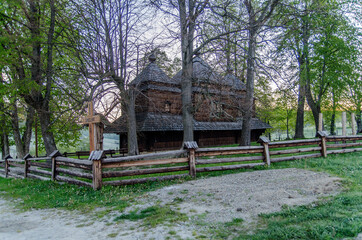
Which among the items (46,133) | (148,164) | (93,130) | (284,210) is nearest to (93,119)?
(93,130)

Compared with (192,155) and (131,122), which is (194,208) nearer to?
(192,155)

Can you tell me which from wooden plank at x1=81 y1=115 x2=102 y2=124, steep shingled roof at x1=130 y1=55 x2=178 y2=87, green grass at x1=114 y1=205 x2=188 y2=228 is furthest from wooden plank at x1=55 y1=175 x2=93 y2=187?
steep shingled roof at x1=130 y1=55 x2=178 y2=87

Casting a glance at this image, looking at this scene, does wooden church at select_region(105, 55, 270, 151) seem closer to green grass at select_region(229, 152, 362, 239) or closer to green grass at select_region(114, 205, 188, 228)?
green grass at select_region(114, 205, 188, 228)

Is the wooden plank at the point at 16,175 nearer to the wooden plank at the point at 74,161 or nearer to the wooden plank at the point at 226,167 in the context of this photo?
the wooden plank at the point at 74,161

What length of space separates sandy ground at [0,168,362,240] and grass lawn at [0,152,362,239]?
0.35m

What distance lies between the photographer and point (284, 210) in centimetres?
518

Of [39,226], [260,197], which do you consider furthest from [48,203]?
[260,197]

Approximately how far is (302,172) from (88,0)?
13.1m

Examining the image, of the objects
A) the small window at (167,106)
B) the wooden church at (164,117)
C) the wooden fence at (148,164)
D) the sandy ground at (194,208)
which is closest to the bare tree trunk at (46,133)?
the wooden fence at (148,164)

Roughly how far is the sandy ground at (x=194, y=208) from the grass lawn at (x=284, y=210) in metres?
0.35

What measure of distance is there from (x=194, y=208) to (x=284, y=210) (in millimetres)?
1981

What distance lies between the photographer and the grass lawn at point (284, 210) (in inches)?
160

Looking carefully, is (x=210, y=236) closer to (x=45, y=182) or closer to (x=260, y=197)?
(x=260, y=197)

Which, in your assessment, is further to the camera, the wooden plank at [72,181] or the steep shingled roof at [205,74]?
the steep shingled roof at [205,74]
